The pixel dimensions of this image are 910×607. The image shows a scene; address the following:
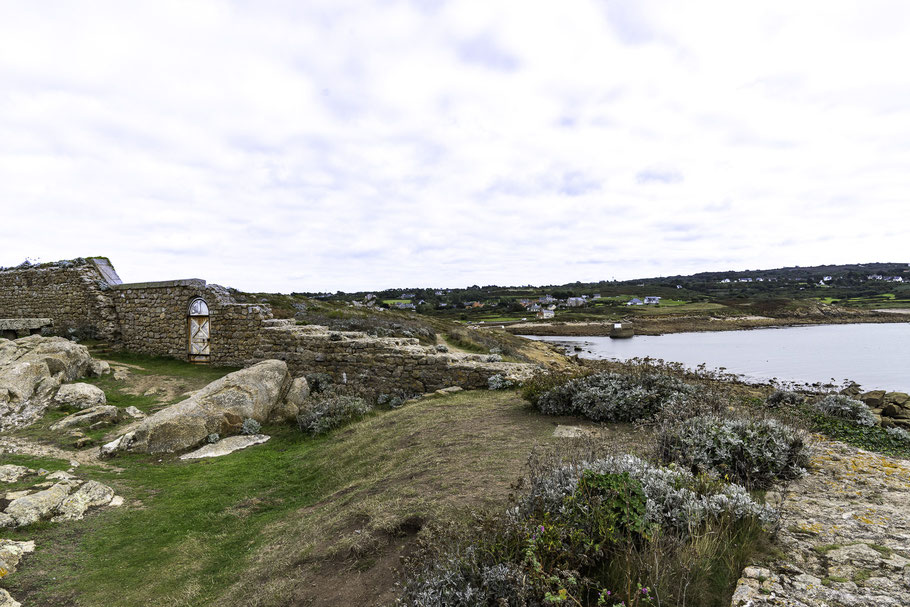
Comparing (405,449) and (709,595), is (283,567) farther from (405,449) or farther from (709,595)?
(709,595)

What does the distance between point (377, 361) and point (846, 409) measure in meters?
10.3

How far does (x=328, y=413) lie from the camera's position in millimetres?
9781

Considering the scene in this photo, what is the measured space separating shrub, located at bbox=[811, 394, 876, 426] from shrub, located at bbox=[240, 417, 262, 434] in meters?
11.2

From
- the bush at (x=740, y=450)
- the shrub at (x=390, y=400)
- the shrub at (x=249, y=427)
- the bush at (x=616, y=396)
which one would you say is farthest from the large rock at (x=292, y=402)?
the bush at (x=740, y=450)

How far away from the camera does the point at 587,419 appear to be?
721 cm

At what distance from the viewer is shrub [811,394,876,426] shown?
7.19 metres

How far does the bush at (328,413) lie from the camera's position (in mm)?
9367

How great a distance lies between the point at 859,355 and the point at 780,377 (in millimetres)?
13179

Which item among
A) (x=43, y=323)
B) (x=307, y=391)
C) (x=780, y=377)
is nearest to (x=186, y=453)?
(x=307, y=391)

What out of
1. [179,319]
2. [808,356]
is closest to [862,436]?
[179,319]

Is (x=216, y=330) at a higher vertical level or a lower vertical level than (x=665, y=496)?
higher

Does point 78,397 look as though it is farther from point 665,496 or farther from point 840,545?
point 840,545

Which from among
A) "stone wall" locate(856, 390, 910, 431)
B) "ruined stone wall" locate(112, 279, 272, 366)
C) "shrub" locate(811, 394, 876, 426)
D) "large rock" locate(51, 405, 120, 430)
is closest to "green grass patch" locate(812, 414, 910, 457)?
"shrub" locate(811, 394, 876, 426)

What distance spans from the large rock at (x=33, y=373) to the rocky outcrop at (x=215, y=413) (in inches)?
114
